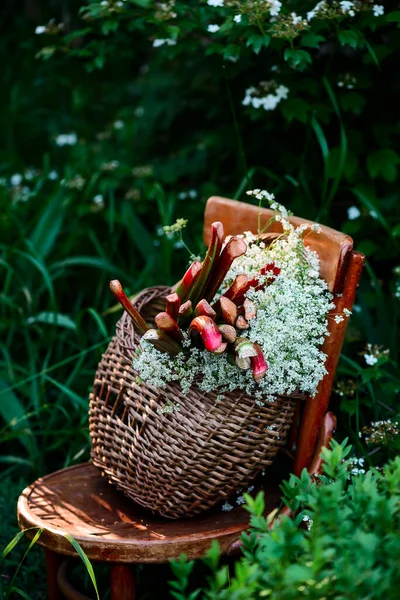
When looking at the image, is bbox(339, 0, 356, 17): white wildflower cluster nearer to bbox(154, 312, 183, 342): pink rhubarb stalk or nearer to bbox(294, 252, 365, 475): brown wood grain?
bbox(294, 252, 365, 475): brown wood grain

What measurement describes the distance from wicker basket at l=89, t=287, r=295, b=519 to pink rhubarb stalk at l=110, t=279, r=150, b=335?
0.06m

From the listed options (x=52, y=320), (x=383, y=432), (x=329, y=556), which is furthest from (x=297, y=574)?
(x=52, y=320)

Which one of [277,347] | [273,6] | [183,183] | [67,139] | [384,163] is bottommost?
[183,183]

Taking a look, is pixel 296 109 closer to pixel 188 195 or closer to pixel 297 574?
pixel 188 195

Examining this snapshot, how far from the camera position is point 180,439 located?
1534mm

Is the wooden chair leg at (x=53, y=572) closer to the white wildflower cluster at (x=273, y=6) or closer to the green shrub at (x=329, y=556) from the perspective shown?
the green shrub at (x=329, y=556)

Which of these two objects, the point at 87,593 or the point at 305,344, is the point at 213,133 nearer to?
the point at 305,344

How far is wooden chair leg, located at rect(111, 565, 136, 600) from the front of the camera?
5.32ft

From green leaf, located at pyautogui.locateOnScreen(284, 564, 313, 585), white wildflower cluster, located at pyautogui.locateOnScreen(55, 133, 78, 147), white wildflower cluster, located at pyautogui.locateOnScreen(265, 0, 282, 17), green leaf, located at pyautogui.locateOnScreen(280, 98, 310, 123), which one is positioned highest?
white wildflower cluster, located at pyautogui.locateOnScreen(265, 0, 282, 17)

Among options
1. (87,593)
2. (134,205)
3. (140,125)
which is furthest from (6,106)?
(87,593)

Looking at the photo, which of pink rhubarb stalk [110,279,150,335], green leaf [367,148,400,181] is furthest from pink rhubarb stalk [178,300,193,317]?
green leaf [367,148,400,181]

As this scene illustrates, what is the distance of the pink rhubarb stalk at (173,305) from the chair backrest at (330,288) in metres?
0.35

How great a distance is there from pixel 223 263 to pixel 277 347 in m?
0.21

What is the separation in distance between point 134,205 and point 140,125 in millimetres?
490
